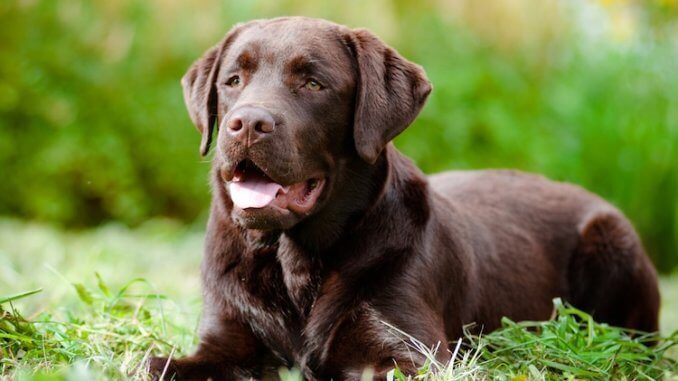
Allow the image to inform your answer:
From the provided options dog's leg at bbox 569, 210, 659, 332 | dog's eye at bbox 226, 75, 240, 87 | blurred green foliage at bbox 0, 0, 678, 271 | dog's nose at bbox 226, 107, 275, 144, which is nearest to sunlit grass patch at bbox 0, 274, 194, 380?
dog's nose at bbox 226, 107, 275, 144

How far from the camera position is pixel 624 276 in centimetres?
543

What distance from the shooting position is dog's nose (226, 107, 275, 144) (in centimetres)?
362

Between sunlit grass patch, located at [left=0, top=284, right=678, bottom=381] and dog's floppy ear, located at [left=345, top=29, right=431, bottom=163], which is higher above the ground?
dog's floppy ear, located at [left=345, top=29, right=431, bottom=163]

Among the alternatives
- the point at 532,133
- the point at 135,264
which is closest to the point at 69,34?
the point at 135,264

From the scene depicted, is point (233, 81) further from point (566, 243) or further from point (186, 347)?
point (566, 243)

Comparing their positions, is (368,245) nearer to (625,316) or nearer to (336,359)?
(336,359)

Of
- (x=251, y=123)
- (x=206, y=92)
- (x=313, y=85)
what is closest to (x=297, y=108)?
(x=313, y=85)

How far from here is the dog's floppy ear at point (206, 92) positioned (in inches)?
170

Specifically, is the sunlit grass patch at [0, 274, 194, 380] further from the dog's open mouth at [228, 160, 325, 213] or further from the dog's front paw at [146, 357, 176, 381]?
the dog's open mouth at [228, 160, 325, 213]

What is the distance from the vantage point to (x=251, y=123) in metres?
3.61

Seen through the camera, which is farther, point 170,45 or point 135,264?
point 170,45

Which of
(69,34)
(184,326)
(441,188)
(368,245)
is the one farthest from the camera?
(69,34)

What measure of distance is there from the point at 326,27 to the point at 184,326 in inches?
62.1

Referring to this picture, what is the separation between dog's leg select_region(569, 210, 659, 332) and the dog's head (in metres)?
1.77
